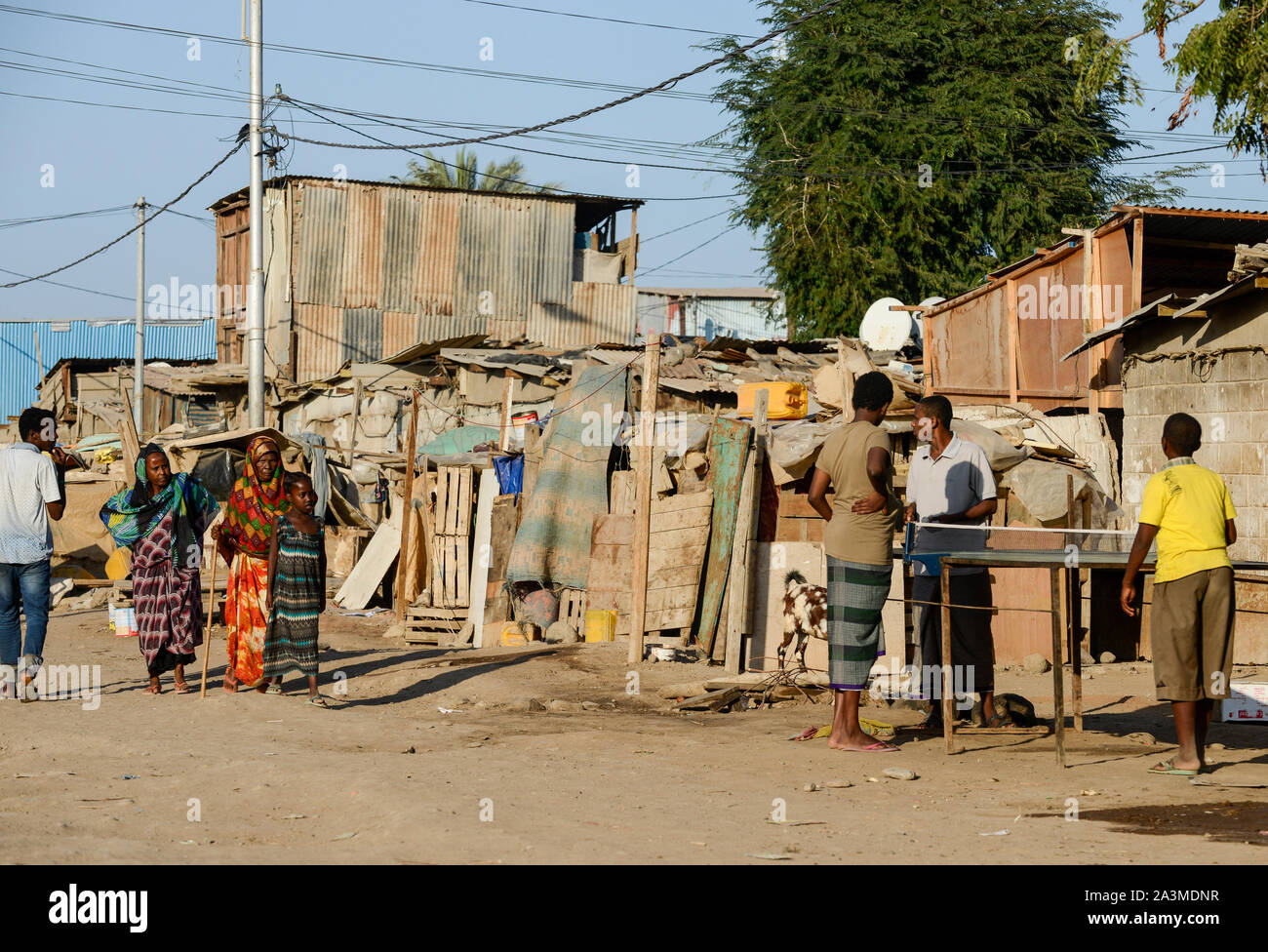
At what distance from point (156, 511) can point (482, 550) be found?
6324 mm

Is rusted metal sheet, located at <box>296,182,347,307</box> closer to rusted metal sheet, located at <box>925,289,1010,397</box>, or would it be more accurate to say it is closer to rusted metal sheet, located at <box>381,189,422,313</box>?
rusted metal sheet, located at <box>381,189,422,313</box>

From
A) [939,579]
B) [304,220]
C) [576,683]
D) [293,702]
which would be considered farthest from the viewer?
[304,220]

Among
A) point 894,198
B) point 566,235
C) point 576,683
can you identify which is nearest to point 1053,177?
point 894,198

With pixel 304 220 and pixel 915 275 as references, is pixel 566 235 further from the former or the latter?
pixel 915 275

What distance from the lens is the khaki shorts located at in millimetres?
6375

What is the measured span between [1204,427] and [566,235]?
21548 millimetres

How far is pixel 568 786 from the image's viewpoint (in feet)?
20.6

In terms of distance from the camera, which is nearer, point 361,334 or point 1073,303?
point 1073,303

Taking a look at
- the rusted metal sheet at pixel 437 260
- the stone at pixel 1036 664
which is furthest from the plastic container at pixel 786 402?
the rusted metal sheet at pixel 437 260

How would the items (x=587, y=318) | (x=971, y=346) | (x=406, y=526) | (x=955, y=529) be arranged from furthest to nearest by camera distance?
(x=587, y=318), (x=971, y=346), (x=406, y=526), (x=955, y=529)

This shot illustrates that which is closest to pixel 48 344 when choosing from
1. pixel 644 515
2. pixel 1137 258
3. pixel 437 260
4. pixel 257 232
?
pixel 437 260

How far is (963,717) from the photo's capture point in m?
8.25

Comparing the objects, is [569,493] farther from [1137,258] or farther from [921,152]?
[921,152]

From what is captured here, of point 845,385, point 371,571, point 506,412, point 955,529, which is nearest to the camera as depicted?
point 955,529
